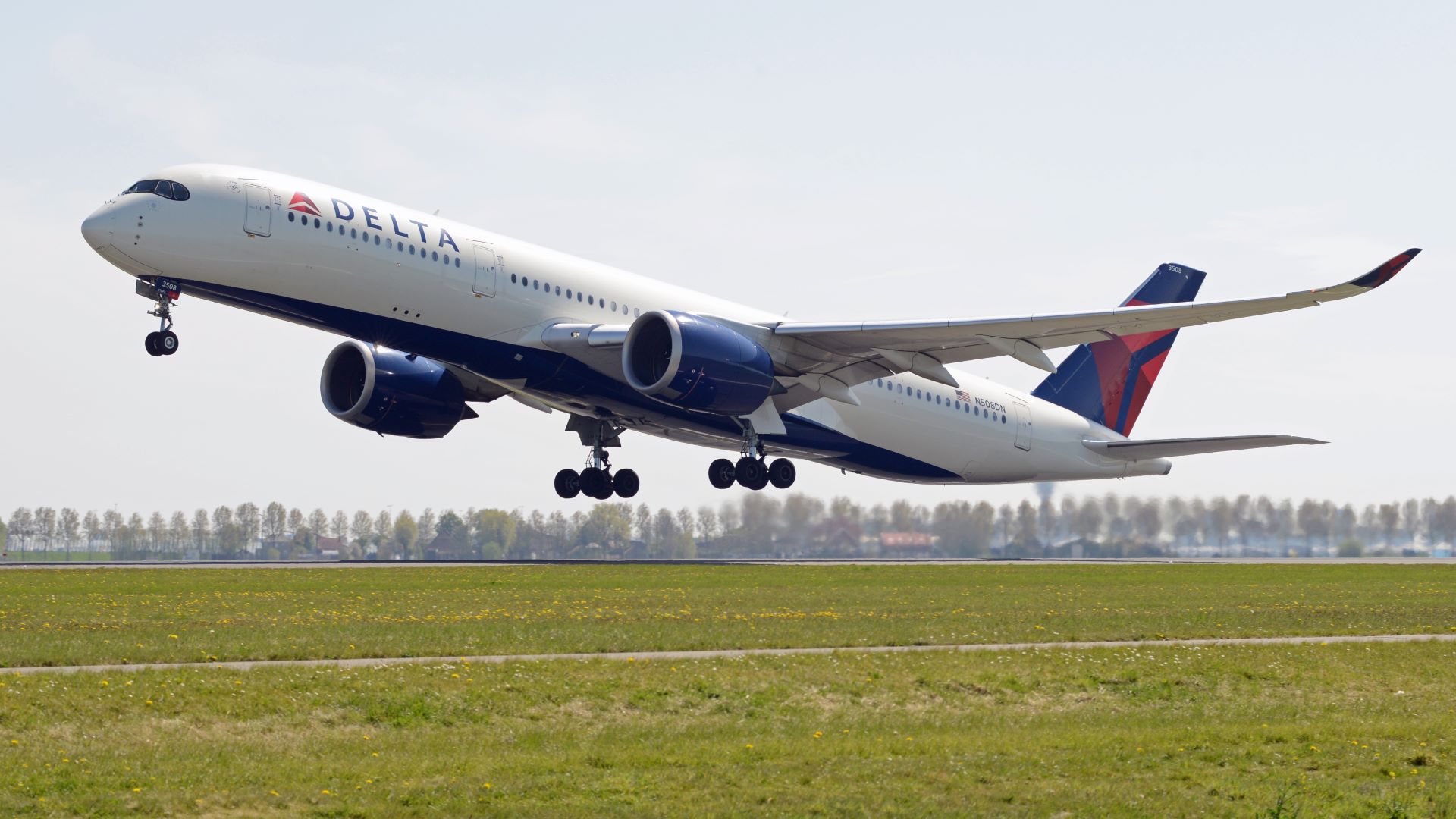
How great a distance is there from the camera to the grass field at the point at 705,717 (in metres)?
13.5

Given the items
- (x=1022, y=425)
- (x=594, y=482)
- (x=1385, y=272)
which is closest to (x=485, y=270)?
(x=594, y=482)

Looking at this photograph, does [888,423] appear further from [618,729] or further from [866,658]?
[618,729]

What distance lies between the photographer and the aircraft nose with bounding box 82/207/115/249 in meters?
30.3

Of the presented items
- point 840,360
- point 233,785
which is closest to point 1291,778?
point 233,785

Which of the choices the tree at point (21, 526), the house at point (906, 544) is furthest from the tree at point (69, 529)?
the house at point (906, 544)

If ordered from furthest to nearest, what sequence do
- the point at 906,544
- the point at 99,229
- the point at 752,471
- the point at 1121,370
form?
the point at 906,544
the point at 1121,370
the point at 752,471
the point at 99,229

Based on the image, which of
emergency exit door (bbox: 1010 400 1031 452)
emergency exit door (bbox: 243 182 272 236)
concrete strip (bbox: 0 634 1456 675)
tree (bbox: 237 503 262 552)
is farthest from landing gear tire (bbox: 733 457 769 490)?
tree (bbox: 237 503 262 552)

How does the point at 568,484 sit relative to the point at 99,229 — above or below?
below

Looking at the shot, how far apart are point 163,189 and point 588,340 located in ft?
33.3

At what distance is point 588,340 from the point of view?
35.8 metres

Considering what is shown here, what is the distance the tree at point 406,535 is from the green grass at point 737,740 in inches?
2910

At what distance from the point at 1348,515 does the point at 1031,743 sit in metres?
58.4

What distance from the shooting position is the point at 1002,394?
48.8 metres

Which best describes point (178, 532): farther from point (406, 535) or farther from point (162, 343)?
point (162, 343)
